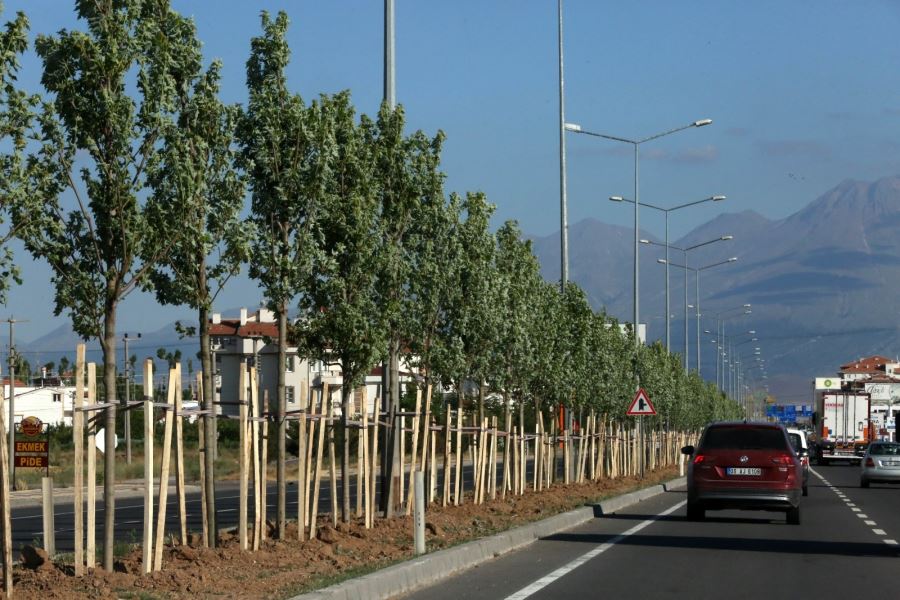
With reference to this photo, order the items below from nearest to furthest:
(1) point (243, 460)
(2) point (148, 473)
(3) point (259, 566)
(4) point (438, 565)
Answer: (2) point (148, 473) < (3) point (259, 566) < (4) point (438, 565) < (1) point (243, 460)

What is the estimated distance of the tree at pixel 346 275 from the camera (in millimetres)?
20938

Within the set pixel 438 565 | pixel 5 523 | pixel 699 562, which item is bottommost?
pixel 699 562

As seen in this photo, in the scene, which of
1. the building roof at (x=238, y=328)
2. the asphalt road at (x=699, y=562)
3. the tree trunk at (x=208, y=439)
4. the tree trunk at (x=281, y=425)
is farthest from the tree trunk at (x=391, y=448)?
the building roof at (x=238, y=328)

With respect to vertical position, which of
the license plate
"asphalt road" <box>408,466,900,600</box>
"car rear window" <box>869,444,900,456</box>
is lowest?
"car rear window" <box>869,444,900,456</box>

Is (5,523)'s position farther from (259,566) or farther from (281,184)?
(281,184)

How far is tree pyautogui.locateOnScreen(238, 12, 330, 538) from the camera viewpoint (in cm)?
1909

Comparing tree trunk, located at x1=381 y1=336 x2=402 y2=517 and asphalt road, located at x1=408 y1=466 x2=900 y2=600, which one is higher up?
tree trunk, located at x1=381 y1=336 x2=402 y2=517

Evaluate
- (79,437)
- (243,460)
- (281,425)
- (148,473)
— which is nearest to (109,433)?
(79,437)

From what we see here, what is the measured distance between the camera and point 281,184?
19172mm

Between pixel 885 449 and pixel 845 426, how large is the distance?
35.4 metres

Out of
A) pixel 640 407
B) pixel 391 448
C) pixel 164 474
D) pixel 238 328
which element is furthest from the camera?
pixel 238 328

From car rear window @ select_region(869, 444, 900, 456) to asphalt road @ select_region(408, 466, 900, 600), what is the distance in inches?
949

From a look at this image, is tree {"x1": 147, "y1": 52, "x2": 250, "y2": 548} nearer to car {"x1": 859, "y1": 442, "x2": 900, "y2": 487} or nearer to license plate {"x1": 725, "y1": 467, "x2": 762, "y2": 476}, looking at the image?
license plate {"x1": 725, "y1": 467, "x2": 762, "y2": 476}

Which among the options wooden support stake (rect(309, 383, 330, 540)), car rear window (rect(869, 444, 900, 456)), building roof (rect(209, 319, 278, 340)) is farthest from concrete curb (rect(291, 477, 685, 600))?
building roof (rect(209, 319, 278, 340))
